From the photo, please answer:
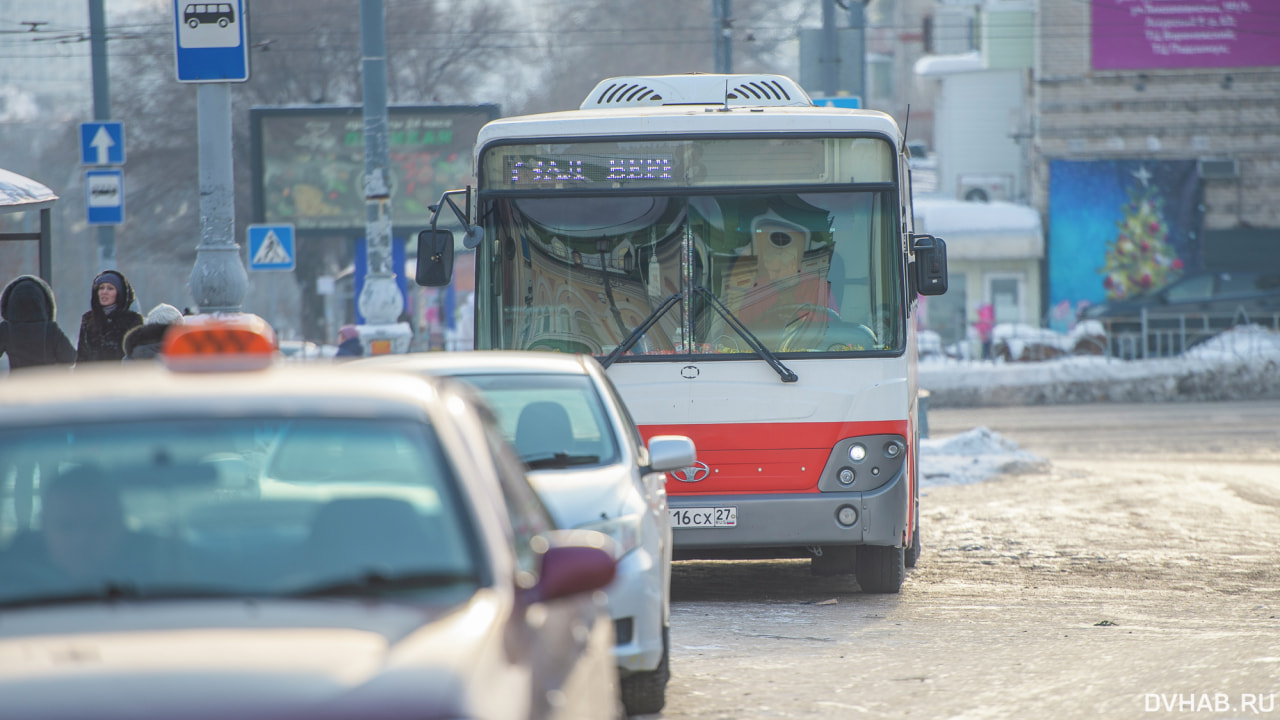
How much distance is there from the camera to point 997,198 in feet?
162

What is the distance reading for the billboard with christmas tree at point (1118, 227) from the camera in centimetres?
4347

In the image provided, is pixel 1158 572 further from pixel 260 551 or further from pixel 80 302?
pixel 80 302

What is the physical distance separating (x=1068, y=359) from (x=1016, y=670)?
25.7 meters

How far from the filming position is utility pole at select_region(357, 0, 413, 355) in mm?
15547

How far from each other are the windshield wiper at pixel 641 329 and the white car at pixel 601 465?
6.19ft

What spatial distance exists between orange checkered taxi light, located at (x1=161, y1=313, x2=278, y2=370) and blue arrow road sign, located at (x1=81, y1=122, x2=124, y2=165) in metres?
14.5

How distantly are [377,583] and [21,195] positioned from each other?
8.12 m

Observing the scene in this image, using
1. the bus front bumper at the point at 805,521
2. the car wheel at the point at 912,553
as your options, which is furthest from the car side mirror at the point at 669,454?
the car wheel at the point at 912,553

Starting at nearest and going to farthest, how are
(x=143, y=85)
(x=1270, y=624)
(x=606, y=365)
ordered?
(x=1270, y=624) < (x=606, y=365) < (x=143, y=85)

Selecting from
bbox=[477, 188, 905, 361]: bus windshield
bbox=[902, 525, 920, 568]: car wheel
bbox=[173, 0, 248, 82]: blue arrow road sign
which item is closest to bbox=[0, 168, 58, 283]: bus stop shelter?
bbox=[173, 0, 248, 82]: blue arrow road sign

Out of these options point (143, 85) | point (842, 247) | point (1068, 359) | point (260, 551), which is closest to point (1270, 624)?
point (842, 247)

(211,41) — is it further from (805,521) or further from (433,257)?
(805,521)

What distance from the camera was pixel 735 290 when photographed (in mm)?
9258

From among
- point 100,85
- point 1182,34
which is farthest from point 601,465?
point 1182,34
